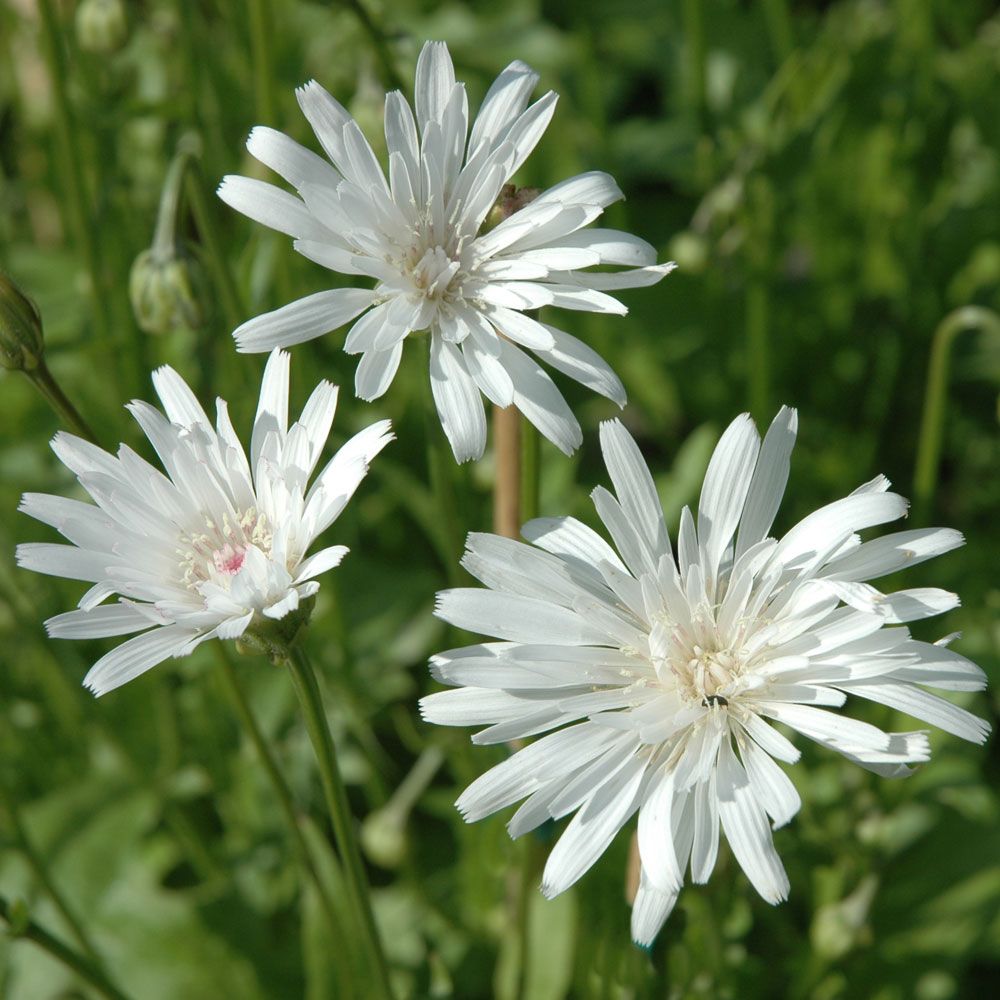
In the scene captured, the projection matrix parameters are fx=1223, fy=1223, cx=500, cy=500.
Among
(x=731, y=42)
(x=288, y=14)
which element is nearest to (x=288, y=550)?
(x=288, y=14)

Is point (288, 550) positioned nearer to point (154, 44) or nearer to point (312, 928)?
point (312, 928)

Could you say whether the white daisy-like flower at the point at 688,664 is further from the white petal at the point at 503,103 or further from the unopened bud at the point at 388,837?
the unopened bud at the point at 388,837

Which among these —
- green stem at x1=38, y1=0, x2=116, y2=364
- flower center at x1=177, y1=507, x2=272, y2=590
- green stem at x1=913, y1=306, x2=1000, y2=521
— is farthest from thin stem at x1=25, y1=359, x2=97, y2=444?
green stem at x1=913, y1=306, x2=1000, y2=521

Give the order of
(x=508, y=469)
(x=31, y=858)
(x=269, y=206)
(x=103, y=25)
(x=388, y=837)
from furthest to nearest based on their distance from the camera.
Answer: (x=103, y=25)
(x=388, y=837)
(x=31, y=858)
(x=508, y=469)
(x=269, y=206)

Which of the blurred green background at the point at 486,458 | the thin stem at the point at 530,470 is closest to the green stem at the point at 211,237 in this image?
the blurred green background at the point at 486,458

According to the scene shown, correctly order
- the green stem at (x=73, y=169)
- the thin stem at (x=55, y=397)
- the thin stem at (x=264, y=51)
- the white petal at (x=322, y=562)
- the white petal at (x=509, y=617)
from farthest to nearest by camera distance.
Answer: the green stem at (x=73, y=169), the thin stem at (x=264, y=51), the thin stem at (x=55, y=397), the white petal at (x=509, y=617), the white petal at (x=322, y=562)

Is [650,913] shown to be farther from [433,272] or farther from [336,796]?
[433,272]

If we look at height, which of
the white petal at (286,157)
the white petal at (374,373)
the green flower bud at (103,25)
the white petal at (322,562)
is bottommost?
the white petal at (322,562)

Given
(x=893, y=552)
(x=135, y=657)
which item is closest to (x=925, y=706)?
(x=893, y=552)
